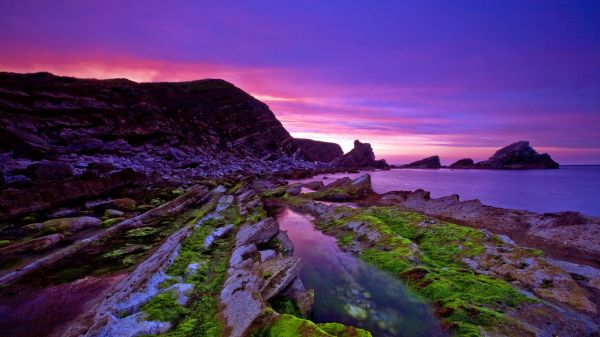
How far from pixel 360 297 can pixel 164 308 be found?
344 inches

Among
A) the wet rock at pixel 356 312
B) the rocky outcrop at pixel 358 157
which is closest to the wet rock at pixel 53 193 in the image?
the wet rock at pixel 356 312

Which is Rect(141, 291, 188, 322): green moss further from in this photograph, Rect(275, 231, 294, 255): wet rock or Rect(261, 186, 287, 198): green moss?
Rect(261, 186, 287, 198): green moss

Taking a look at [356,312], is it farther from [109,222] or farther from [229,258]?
[109,222]

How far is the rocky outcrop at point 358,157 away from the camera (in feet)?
513

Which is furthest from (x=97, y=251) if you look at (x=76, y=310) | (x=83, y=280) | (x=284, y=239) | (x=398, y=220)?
(x=398, y=220)

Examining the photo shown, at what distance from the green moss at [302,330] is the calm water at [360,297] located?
2.60m

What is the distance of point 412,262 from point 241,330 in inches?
485

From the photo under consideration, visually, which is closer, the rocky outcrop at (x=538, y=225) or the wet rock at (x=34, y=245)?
the wet rock at (x=34, y=245)

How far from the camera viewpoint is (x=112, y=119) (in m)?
67.3

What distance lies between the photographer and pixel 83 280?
13.4m

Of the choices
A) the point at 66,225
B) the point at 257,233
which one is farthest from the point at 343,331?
the point at 66,225

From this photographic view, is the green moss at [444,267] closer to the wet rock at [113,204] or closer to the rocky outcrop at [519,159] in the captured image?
the wet rock at [113,204]

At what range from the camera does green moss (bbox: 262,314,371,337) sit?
28.3 ft

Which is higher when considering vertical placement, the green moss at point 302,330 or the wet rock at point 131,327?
the green moss at point 302,330
